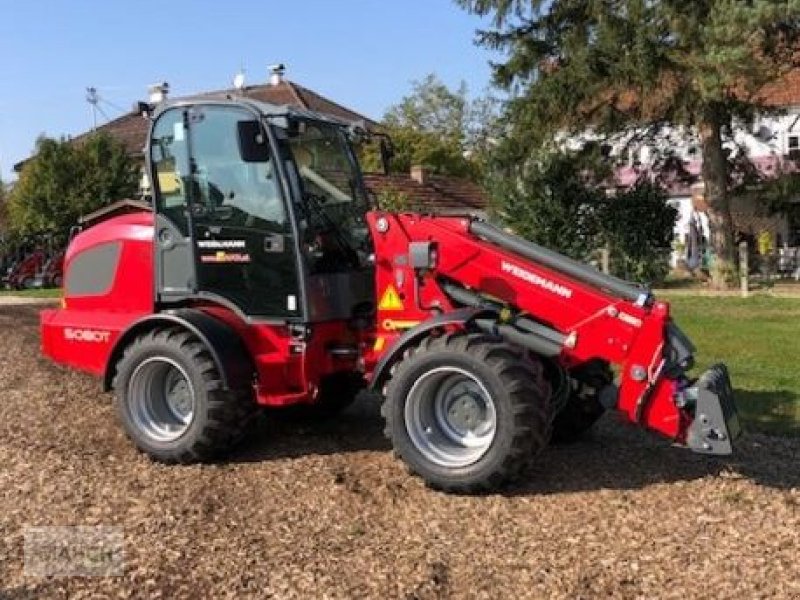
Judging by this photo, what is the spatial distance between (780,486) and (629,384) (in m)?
1.27

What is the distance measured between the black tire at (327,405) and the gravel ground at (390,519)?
0.21 m

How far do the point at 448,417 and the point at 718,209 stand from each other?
22.0 m


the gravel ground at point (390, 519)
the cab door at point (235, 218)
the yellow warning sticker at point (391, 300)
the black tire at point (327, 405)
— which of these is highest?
the cab door at point (235, 218)

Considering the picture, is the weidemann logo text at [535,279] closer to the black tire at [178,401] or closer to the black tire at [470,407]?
the black tire at [470,407]

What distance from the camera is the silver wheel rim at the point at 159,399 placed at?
7.18 m

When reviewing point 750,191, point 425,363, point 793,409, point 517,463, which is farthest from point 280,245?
point 750,191

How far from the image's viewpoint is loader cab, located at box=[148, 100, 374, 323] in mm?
6953

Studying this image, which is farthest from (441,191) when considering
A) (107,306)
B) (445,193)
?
(107,306)

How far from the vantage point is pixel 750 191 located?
2734cm

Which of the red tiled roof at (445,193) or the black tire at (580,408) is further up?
the red tiled roof at (445,193)

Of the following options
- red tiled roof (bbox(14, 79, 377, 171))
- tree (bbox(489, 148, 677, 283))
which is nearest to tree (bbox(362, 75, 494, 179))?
red tiled roof (bbox(14, 79, 377, 171))

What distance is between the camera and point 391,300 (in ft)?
22.6

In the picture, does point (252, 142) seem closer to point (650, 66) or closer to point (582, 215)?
point (650, 66)

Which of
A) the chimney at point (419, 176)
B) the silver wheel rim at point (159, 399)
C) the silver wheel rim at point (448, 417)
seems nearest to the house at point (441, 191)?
the chimney at point (419, 176)
